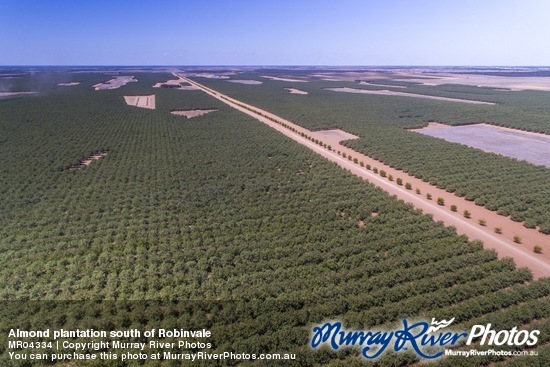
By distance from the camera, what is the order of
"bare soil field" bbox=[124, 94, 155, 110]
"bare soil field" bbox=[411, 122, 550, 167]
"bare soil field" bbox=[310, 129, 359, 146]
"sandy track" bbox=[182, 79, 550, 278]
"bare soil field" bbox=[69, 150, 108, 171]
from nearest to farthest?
"sandy track" bbox=[182, 79, 550, 278]
"bare soil field" bbox=[69, 150, 108, 171]
"bare soil field" bbox=[411, 122, 550, 167]
"bare soil field" bbox=[310, 129, 359, 146]
"bare soil field" bbox=[124, 94, 155, 110]

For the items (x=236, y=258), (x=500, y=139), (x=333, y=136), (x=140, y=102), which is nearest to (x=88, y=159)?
(x=236, y=258)

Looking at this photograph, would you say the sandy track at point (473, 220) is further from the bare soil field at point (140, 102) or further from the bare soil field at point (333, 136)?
the bare soil field at point (140, 102)

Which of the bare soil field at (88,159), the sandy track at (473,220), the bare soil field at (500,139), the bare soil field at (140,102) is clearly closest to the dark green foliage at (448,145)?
the sandy track at (473,220)

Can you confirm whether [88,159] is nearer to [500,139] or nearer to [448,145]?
[448,145]

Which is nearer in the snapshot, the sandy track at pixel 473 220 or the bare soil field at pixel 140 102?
the sandy track at pixel 473 220

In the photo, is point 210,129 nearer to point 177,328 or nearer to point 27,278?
point 27,278

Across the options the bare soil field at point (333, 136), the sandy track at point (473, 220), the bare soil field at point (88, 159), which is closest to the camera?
the sandy track at point (473, 220)

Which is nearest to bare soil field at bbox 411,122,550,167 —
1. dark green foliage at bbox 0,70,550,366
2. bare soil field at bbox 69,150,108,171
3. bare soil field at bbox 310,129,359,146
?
bare soil field at bbox 310,129,359,146

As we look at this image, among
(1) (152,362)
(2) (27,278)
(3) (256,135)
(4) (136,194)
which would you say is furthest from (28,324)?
(3) (256,135)

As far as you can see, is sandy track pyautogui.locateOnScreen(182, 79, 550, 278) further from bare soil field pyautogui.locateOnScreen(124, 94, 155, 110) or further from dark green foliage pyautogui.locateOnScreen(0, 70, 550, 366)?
bare soil field pyautogui.locateOnScreen(124, 94, 155, 110)
